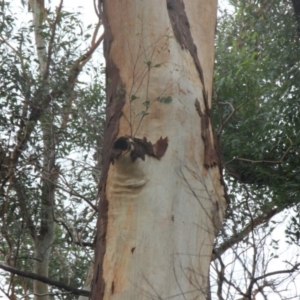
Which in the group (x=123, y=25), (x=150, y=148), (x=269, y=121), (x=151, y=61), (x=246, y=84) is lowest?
(x=150, y=148)

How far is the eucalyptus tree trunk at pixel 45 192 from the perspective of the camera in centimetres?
697

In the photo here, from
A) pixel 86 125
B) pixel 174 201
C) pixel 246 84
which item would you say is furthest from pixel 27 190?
pixel 174 201

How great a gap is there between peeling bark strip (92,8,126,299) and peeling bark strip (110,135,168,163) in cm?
13

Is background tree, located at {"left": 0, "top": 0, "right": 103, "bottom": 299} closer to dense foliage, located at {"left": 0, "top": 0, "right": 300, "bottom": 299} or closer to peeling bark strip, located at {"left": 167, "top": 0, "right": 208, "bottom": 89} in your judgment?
dense foliage, located at {"left": 0, "top": 0, "right": 300, "bottom": 299}

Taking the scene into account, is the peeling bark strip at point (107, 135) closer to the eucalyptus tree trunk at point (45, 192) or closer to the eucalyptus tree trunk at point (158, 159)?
the eucalyptus tree trunk at point (158, 159)

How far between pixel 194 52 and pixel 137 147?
2.68 feet

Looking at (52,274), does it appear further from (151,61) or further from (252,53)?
(151,61)

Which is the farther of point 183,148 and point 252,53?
point 252,53

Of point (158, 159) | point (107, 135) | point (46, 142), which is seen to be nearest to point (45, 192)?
point (46, 142)

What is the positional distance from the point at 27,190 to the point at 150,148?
3305 mm

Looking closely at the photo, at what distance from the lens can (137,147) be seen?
3836mm

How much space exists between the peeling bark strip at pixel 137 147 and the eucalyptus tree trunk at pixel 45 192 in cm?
255

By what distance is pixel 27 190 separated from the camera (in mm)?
7012

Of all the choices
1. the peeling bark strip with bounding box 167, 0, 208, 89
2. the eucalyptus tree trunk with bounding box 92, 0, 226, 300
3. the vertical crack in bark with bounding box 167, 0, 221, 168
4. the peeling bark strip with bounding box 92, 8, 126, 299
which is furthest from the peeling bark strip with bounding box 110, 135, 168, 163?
the peeling bark strip with bounding box 167, 0, 208, 89
